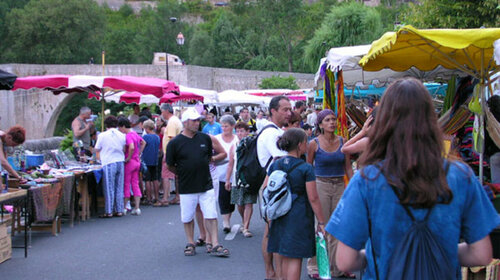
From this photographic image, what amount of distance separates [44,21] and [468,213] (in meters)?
62.4

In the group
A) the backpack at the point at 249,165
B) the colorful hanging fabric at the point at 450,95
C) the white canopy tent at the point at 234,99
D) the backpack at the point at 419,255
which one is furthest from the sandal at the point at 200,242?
the white canopy tent at the point at 234,99

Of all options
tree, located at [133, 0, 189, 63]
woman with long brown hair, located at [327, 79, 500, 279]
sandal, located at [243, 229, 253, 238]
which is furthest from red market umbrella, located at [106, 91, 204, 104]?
tree, located at [133, 0, 189, 63]

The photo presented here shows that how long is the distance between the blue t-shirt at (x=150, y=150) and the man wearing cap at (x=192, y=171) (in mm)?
4375

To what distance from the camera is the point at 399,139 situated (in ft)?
6.98

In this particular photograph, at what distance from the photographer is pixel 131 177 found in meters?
10.3

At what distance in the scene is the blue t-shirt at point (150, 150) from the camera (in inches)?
436

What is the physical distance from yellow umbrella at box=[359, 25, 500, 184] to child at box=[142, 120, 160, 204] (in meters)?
5.53

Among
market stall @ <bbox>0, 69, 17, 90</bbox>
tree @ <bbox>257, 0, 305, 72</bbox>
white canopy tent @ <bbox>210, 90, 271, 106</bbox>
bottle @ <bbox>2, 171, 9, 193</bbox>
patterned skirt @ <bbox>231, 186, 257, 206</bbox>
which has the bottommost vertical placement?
patterned skirt @ <bbox>231, 186, 257, 206</bbox>

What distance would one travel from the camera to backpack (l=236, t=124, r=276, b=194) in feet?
21.6

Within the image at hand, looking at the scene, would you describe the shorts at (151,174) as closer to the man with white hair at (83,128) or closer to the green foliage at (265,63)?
the man with white hair at (83,128)

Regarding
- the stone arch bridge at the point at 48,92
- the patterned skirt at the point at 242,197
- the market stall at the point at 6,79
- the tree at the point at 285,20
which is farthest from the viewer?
the tree at the point at 285,20

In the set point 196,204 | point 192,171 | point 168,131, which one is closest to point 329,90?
point 192,171

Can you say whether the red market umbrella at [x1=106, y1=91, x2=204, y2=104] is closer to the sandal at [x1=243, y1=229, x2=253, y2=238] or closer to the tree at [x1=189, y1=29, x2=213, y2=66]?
the sandal at [x1=243, y1=229, x2=253, y2=238]

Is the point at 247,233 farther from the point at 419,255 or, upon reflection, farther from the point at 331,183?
the point at 419,255
